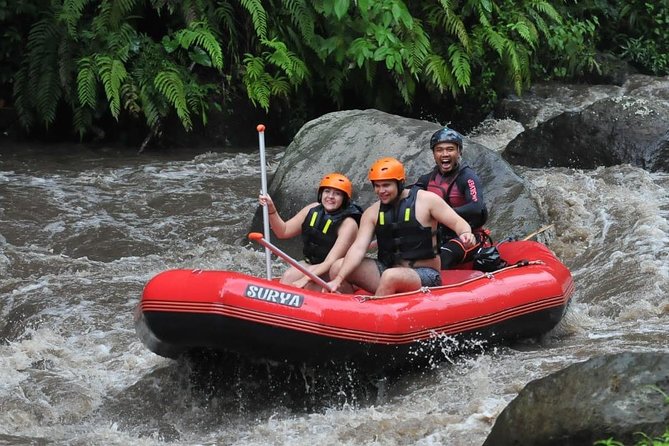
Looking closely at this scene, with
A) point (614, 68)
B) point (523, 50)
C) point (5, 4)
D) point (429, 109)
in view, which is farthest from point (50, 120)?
point (614, 68)

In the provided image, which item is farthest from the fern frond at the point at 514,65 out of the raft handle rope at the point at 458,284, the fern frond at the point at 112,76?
the raft handle rope at the point at 458,284

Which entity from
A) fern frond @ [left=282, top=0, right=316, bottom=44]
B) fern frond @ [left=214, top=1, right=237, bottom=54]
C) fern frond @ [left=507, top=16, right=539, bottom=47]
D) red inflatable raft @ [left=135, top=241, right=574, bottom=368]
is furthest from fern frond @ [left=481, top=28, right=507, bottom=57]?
red inflatable raft @ [left=135, top=241, right=574, bottom=368]

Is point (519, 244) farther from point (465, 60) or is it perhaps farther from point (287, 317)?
point (465, 60)

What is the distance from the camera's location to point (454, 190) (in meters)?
6.98

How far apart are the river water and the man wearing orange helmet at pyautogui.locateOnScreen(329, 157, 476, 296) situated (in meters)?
0.60

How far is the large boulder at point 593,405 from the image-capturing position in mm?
3887

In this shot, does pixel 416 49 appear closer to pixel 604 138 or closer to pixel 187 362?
pixel 604 138

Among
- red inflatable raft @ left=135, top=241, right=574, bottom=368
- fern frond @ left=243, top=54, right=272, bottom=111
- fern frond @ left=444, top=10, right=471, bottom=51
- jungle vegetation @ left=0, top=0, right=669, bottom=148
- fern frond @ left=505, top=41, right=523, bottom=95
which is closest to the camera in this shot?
red inflatable raft @ left=135, top=241, right=574, bottom=368

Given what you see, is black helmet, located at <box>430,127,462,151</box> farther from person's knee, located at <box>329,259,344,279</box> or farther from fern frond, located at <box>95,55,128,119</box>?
fern frond, located at <box>95,55,128,119</box>

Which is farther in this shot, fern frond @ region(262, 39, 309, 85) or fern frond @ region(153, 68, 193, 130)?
fern frond @ region(262, 39, 309, 85)

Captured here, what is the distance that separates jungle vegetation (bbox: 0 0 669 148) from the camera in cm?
1073

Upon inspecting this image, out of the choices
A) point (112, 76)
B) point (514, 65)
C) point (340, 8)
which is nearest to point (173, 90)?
point (112, 76)

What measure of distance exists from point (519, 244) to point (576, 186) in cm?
260

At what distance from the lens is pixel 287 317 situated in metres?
5.40
